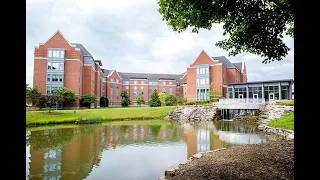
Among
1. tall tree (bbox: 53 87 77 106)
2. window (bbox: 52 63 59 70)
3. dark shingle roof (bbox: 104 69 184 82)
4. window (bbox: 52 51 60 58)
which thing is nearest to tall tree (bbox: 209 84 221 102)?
tall tree (bbox: 53 87 77 106)

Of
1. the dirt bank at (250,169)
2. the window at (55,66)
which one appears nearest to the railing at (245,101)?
the dirt bank at (250,169)

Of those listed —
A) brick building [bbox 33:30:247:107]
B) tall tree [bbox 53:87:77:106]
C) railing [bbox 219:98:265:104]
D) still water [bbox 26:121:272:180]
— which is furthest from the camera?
brick building [bbox 33:30:247:107]

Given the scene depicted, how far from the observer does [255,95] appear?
38.7 metres

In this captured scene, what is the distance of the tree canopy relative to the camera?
6648 millimetres

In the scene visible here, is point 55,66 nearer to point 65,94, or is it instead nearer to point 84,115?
point 65,94

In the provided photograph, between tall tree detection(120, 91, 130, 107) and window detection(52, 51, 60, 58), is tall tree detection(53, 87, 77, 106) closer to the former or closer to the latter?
window detection(52, 51, 60, 58)

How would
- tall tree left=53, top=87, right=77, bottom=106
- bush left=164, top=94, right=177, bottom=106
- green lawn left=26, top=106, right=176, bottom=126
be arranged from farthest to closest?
bush left=164, top=94, right=177, bottom=106 → tall tree left=53, top=87, right=77, bottom=106 → green lawn left=26, top=106, right=176, bottom=126

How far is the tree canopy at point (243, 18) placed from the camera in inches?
262

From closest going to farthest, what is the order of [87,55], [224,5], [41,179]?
[224,5], [41,179], [87,55]

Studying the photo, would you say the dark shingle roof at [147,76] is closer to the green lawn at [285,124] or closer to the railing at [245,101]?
the railing at [245,101]
